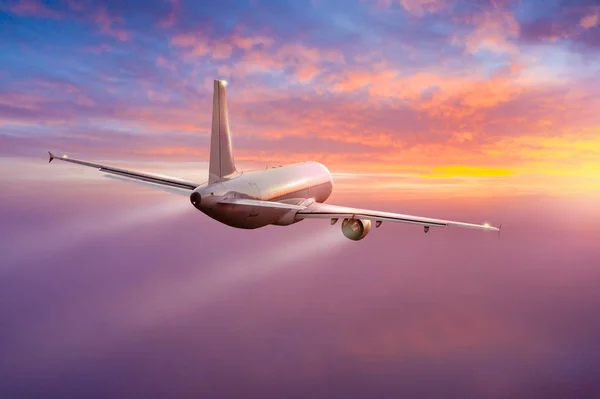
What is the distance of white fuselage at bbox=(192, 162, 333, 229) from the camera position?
33.0 meters

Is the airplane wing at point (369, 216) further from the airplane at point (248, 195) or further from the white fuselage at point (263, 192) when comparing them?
the white fuselage at point (263, 192)

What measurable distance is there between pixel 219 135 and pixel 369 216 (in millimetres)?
12320

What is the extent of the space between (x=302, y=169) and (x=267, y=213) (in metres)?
12.3

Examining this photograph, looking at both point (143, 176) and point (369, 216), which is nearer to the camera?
point (369, 216)

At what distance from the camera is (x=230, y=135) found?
35188 mm

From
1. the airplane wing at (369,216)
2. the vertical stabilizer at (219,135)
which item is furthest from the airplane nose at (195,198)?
the airplane wing at (369,216)

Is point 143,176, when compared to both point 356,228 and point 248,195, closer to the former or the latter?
point 248,195

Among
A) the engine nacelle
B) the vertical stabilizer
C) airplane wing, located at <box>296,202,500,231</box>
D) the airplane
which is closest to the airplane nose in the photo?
the airplane

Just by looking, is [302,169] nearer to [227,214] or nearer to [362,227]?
[362,227]

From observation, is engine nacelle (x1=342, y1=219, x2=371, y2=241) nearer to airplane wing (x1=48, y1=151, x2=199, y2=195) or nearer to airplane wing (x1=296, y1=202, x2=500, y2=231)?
airplane wing (x1=296, y1=202, x2=500, y2=231)

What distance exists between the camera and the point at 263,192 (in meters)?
37.7

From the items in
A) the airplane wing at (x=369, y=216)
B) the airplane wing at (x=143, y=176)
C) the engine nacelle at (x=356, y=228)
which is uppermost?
the airplane wing at (x=143, y=176)

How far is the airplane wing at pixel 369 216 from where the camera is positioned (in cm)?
3309

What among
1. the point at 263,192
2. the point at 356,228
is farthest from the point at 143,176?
the point at 356,228
